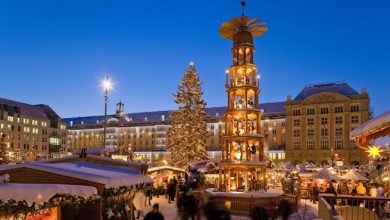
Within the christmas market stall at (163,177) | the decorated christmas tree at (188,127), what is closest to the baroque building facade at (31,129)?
the decorated christmas tree at (188,127)

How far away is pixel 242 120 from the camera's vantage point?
28344 mm

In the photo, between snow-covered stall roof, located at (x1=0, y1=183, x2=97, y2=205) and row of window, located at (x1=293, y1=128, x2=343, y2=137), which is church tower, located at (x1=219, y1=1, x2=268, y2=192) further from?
row of window, located at (x1=293, y1=128, x2=343, y2=137)

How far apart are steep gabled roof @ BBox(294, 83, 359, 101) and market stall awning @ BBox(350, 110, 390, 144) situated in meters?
86.3

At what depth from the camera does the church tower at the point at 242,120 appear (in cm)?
2670

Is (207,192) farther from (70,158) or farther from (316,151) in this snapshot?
(316,151)


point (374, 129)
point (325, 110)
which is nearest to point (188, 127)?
point (374, 129)

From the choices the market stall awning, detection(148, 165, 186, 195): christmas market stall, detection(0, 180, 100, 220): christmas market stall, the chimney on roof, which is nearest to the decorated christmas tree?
detection(148, 165, 186, 195): christmas market stall

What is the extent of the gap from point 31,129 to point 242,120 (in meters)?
84.8

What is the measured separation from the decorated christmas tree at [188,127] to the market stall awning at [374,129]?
37432mm

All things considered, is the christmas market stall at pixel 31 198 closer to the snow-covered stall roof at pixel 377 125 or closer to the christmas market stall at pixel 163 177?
the snow-covered stall roof at pixel 377 125

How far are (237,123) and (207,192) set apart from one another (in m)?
4.75

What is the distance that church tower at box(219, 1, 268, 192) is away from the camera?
87.6 feet

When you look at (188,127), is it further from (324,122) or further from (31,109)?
(31,109)

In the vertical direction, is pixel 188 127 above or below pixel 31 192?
above
